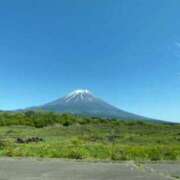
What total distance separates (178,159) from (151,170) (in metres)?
3.29

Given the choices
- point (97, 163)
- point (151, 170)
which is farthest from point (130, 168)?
point (97, 163)

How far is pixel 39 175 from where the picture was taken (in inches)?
420

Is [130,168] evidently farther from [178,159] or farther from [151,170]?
[178,159]

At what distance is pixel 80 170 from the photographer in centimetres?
1174

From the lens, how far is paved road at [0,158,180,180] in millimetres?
10445

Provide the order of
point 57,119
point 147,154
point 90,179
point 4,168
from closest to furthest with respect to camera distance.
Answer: point 90,179
point 4,168
point 147,154
point 57,119

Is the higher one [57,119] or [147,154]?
[57,119]

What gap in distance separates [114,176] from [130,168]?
175cm

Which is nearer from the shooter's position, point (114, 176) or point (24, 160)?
point (114, 176)

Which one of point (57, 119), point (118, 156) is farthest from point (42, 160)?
point (57, 119)

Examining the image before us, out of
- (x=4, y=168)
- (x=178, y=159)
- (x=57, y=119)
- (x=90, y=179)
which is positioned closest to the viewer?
(x=90, y=179)

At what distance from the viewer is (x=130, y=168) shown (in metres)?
12.3

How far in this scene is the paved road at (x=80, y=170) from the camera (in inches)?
411

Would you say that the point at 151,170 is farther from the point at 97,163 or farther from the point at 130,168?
the point at 97,163
